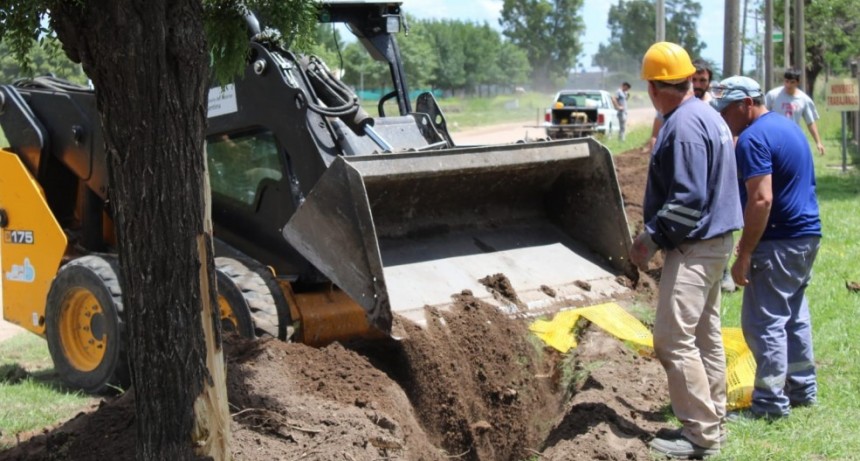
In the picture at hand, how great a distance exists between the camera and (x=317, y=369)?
5754mm

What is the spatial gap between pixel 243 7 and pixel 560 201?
377 cm

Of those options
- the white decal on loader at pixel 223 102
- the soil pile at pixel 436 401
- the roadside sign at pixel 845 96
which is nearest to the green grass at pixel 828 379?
the soil pile at pixel 436 401

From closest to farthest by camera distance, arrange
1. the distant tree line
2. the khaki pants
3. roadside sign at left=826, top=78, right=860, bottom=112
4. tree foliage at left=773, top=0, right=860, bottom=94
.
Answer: the khaki pants, roadside sign at left=826, top=78, right=860, bottom=112, tree foliage at left=773, top=0, right=860, bottom=94, the distant tree line

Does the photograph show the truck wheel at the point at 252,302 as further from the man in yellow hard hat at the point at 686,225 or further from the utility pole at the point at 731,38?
the utility pole at the point at 731,38

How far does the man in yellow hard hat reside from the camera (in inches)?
198

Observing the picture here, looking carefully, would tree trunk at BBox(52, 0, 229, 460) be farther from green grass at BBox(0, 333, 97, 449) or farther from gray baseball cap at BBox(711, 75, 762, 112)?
gray baseball cap at BBox(711, 75, 762, 112)

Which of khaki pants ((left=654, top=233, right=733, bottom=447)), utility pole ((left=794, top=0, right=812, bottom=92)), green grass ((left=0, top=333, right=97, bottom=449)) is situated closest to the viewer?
khaki pants ((left=654, top=233, right=733, bottom=447))

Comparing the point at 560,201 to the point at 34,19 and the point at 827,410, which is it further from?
the point at 34,19

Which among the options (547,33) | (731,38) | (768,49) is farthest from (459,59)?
(731,38)

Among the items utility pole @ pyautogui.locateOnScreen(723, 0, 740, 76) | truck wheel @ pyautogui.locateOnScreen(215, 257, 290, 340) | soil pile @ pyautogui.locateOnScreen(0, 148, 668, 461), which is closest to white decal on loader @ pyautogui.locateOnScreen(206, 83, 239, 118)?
truck wheel @ pyautogui.locateOnScreen(215, 257, 290, 340)

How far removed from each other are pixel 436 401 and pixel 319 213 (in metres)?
1.25

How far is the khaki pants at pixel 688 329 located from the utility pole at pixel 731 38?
7.11 m

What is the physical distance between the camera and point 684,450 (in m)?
5.12

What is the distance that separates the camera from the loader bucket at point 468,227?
586cm
